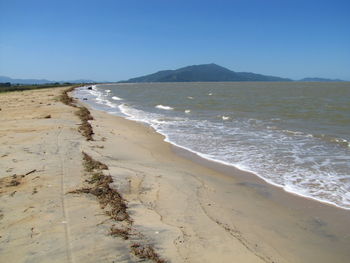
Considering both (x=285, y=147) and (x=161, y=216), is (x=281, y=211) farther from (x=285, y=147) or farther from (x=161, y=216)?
(x=285, y=147)

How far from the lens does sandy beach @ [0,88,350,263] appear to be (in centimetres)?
425

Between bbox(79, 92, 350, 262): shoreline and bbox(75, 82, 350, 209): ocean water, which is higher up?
bbox(79, 92, 350, 262): shoreline

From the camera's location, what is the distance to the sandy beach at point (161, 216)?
13.9ft

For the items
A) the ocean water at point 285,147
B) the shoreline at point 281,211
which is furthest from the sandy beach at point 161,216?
the ocean water at point 285,147

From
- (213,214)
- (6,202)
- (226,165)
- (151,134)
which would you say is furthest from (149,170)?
(151,134)

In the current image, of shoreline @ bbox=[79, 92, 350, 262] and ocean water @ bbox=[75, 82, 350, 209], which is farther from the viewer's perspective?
ocean water @ bbox=[75, 82, 350, 209]

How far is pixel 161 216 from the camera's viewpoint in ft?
17.7

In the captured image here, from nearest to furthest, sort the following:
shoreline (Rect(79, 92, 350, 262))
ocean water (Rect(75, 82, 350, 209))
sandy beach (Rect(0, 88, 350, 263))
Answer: sandy beach (Rect(0, 88, 350, 263)) < shoreline (Rect(79, 92, 350, 262)) < ocean water (Rect(75, 82, 350, 209))

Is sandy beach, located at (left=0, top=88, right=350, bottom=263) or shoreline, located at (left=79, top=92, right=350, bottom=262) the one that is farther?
shoreline, located at (left=79, top=92, right=350, bottom=262)

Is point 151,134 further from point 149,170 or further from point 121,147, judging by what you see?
point 149,170

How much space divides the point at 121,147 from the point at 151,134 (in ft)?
13.1

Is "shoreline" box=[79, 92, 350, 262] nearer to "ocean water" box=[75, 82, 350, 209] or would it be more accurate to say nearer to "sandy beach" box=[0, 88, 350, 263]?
"sandy beach" box=[0, 88, 350, 263]

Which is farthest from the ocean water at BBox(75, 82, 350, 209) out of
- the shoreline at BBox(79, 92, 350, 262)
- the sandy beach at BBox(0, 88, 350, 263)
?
the sandy beach at BBox(0, 88, 350, 263)

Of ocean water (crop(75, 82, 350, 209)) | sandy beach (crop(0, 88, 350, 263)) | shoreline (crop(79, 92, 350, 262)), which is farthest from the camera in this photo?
ocean water (crop(75, 82, 350, 209))
